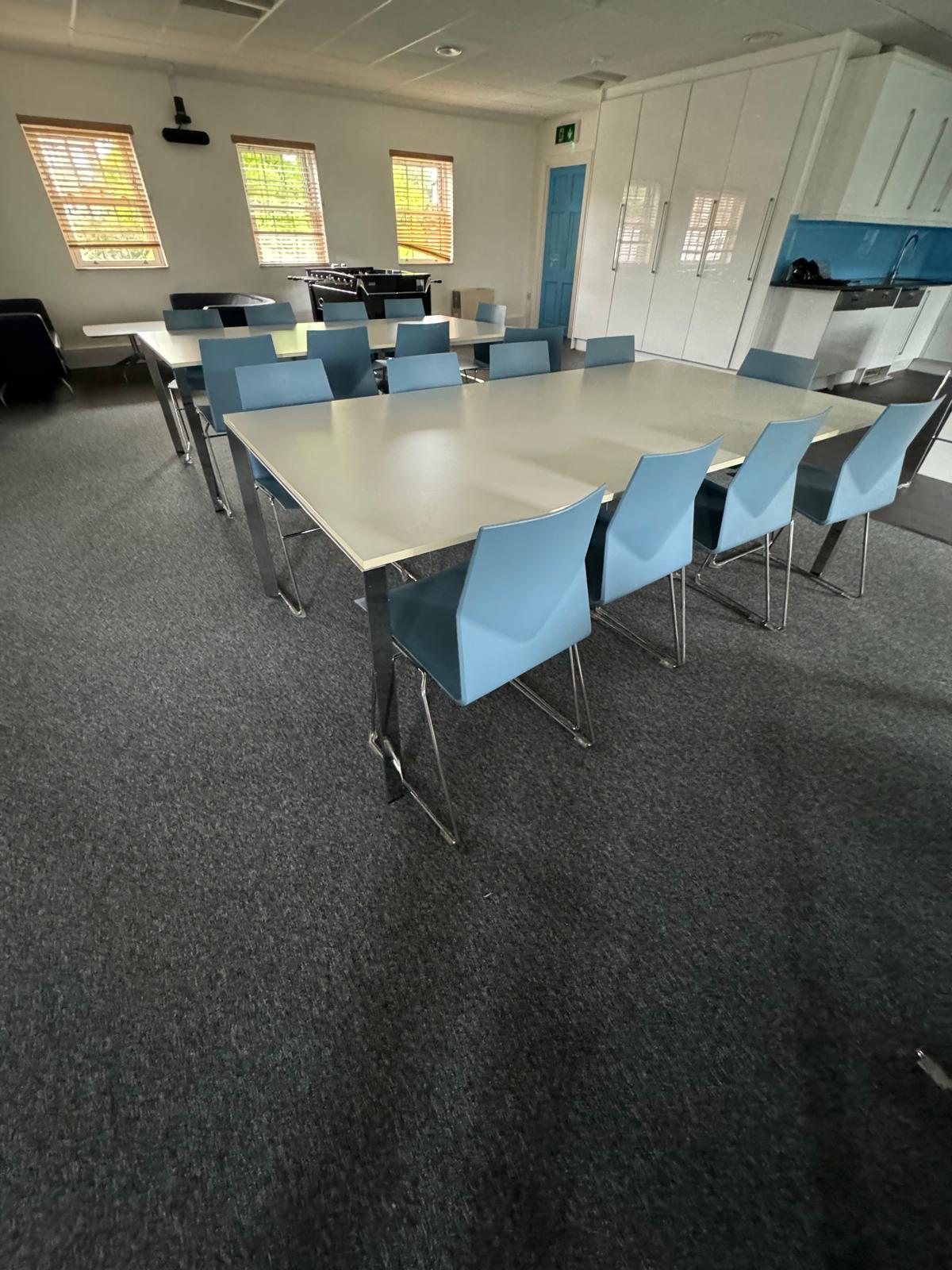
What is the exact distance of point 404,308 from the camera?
430cm

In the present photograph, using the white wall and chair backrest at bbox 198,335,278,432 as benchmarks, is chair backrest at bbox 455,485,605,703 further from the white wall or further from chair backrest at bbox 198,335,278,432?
the white wall

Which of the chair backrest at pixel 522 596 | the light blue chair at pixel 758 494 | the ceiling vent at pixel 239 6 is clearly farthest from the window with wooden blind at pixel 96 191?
the chair backrest at pixel 522 596

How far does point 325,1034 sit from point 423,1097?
0.23 metres

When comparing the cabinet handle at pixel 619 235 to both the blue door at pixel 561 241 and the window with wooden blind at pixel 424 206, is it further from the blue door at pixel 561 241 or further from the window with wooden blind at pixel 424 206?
the window with wooden blind at pixel 424 206

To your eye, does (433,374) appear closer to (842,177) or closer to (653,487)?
(653,487)

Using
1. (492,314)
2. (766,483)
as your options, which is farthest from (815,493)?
(492,314)

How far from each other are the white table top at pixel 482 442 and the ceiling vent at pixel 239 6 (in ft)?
11.8

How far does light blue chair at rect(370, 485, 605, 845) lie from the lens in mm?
1125

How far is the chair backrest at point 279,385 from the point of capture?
86.2 inches

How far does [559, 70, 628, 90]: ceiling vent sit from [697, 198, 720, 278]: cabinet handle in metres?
1.54

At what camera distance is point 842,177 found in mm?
4684

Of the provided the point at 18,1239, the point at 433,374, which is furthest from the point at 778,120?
the point at 18,1239

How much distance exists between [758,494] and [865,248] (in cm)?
595

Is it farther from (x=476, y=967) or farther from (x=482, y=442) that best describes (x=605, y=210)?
(x=476, y=967)
